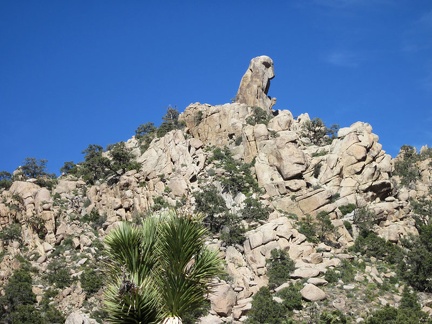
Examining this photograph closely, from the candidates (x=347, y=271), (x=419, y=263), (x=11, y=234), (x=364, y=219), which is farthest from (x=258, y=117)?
(x=11, y=234)

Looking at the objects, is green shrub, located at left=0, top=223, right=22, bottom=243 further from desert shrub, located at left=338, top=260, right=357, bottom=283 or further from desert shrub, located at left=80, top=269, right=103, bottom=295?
desert shrub, located at left=338, top=260, right=357, bottom=283

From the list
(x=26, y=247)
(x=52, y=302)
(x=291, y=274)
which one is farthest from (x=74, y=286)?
(x=291, y=274)

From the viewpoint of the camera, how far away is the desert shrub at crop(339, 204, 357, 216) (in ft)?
174

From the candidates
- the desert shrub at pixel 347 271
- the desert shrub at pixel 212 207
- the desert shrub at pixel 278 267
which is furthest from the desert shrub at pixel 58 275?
the desert shrub at pixel 347 271

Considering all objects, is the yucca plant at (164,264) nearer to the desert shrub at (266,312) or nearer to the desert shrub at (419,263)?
the desert shrub at (266,312)

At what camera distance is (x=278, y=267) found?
44.7m

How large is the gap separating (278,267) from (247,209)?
938 cm

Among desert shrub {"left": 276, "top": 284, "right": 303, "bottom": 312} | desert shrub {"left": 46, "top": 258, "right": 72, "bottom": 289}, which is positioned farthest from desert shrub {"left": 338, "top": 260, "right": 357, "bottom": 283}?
desert shrub {"left": 46, "top": 258, "right": 72, "bottom": 289}

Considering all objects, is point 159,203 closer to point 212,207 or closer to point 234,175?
point 212,207

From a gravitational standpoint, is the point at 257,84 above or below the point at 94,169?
above

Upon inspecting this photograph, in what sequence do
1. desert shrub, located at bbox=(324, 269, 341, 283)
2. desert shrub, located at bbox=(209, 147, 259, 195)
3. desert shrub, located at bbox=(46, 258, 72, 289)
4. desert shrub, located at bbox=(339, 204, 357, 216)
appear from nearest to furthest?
desert shrub, located at bbox=(324, 269, 341, 283) < desert shrub, located at bbox=(46, 258, 72, 289) < desert shrub, located at bbox=(339, 204, 357, 216) < desert shrub, located at bbox=(209, 147, 259, 195)

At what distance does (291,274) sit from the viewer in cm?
4416

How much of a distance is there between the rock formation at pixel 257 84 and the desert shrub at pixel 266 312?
132ft

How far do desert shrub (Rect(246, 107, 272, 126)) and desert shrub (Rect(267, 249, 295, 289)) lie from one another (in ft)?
81.6
